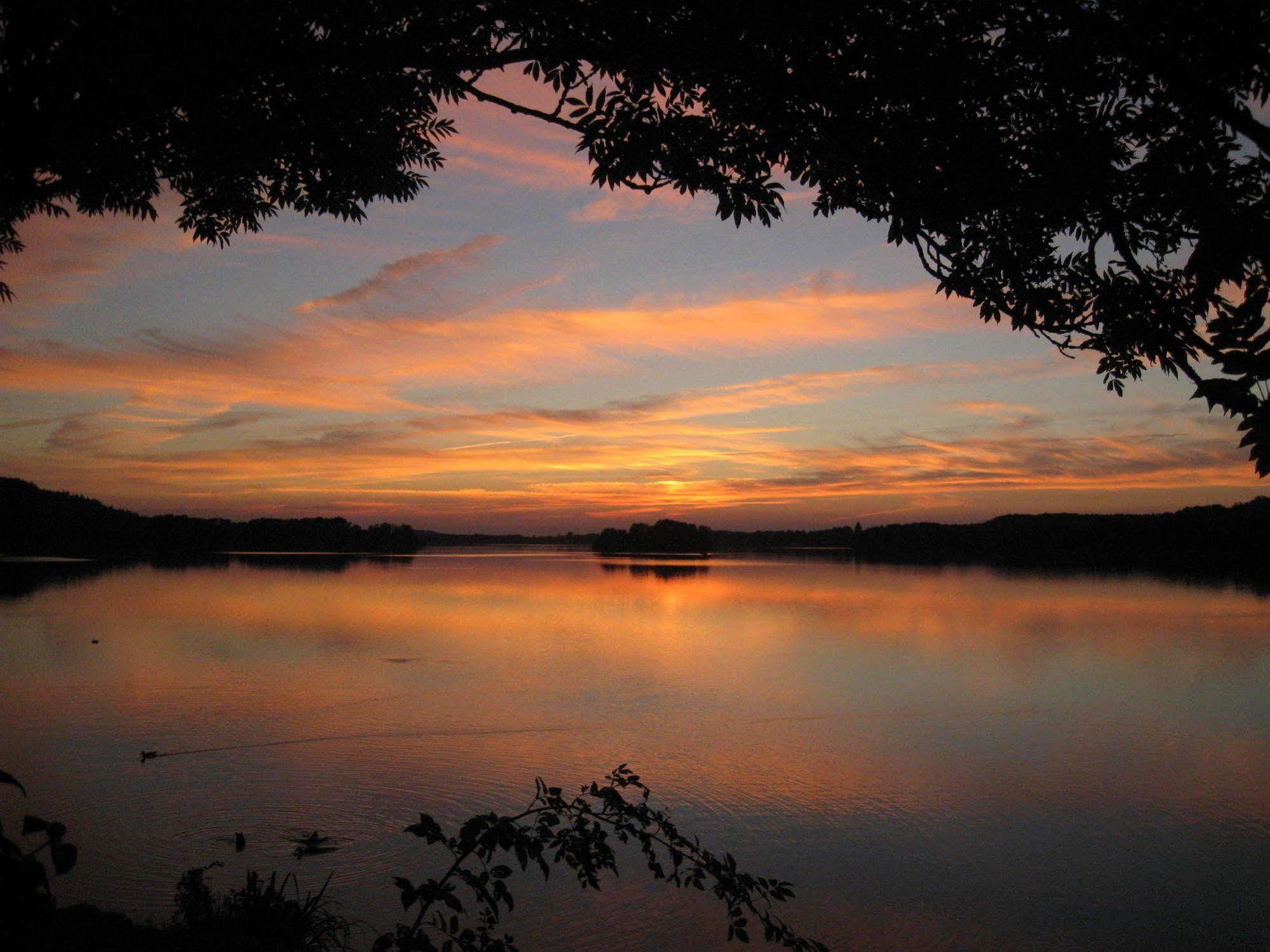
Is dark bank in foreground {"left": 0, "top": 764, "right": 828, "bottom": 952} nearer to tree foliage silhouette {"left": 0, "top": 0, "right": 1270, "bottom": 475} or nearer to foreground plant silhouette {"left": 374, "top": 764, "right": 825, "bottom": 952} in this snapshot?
foreground plant silhouette {"left": 374, "top": 764, "right": 825, "bottom": 952}

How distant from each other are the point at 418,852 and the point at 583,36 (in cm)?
804

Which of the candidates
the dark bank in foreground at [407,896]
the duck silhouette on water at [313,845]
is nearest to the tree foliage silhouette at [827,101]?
the dark bank in foreground at [407,896]

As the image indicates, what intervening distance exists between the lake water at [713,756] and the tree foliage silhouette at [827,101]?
6286 millimetres

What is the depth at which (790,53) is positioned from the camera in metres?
3.08

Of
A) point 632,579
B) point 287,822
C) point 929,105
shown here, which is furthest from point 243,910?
point 632,579

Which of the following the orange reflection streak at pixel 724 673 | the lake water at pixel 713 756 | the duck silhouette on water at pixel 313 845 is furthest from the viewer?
the orange reflection streak at pixel 724 673

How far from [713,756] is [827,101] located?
11.5 m

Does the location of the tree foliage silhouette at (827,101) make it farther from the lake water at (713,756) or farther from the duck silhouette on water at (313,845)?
the duck silhouette on water at (313,845)

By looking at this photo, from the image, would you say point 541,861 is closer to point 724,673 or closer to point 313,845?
point 313,845

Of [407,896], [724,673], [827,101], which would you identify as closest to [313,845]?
[407,896]

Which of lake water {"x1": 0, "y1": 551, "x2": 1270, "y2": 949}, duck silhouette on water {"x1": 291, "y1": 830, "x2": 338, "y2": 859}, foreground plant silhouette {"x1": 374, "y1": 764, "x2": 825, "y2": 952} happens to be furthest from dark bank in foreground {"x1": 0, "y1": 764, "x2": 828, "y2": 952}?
duck silhouette on water {"x1": 291, "y1": 830, "x2": 338, "y2": 859}

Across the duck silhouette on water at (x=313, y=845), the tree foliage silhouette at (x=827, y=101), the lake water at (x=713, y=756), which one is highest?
the tree foliage silhouette at (x=827, y=101)

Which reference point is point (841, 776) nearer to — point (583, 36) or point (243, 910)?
point (243, 910)

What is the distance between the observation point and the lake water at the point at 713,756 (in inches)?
318
